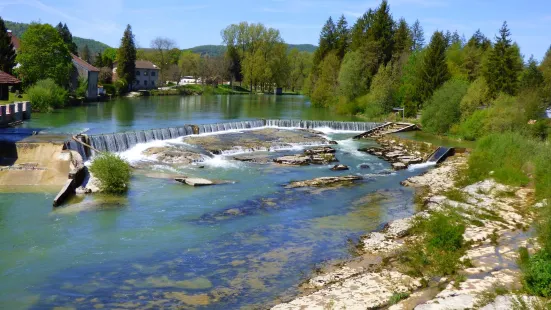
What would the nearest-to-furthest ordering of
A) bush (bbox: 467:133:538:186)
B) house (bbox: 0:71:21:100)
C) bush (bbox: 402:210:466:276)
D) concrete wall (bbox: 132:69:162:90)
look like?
bush (bbox: 402:210:466:276) → bush (bbox: 467:133:538:186) → house (bbox: 0:71:21:100) → concrete wall (bbox: 132:69:162:90)

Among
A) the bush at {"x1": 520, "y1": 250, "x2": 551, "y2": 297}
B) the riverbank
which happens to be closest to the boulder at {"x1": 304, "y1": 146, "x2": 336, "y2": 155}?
the riverbank

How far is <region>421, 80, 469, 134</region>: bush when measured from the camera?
39.1 metres

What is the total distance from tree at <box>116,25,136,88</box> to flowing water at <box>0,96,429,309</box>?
59206 millimetres

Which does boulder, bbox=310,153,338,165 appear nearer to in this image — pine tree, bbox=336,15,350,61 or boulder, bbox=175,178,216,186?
boulder, bbox=175,178,216,186

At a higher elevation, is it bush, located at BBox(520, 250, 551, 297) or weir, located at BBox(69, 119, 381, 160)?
weir, located at BBox(69, 119, 381, 160)

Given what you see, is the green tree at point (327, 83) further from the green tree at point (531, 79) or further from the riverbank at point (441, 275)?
the riverbank at point (441, 275)

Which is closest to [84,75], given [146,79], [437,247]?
[146,79]

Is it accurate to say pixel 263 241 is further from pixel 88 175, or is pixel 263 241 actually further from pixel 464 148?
pixel 464 148

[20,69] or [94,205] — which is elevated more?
[20,69]

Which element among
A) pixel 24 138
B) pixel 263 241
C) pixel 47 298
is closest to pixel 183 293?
pixel 47 298

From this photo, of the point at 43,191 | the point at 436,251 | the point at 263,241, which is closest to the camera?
the point at 436,251

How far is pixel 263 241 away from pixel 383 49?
4889 cm

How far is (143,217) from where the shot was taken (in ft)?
58.0

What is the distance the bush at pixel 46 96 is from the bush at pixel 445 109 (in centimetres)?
3425
